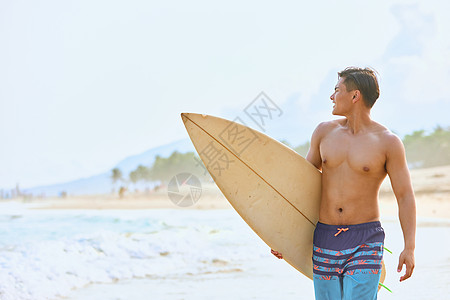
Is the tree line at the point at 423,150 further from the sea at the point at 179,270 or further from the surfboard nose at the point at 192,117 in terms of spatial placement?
the surfboard nose at the point at 192,117

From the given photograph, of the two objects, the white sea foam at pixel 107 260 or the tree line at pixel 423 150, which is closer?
the white sea foam at pixel 107 260

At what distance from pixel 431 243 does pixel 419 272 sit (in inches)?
104

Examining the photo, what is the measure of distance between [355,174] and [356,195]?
86 millimetres

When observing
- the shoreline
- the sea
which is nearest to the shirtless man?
the sea

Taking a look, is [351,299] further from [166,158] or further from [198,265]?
[166,158]

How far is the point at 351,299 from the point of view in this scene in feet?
6.98

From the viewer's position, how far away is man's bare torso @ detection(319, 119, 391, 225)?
2.21 metres

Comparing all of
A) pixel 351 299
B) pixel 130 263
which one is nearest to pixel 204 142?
pixel 351 299

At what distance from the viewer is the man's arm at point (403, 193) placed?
2.17m

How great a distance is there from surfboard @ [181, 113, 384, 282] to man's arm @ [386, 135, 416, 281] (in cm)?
40

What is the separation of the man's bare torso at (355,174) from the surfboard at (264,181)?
0.68ft

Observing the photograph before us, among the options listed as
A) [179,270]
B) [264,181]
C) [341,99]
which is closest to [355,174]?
[341,99]

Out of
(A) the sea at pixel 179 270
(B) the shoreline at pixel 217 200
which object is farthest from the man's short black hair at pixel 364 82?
(B) the shoreline at pixel 217 200
